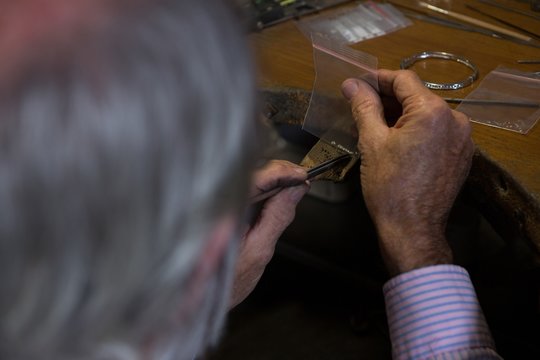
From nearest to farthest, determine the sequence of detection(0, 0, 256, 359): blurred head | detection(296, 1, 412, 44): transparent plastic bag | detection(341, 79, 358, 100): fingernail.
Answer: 1. detection(0, 0, 256, 359): blurred head
2. detection(341, 79, 358, 100): fingernail
3. detection(296, 1, 412, 44): transparent plastic bag

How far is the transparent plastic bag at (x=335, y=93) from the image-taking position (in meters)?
0.81

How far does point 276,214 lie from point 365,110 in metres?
0.18

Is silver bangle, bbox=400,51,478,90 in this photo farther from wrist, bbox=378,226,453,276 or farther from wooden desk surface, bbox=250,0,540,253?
wrist, bbox=378,226,453,276

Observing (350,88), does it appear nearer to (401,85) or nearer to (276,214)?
(401,85)

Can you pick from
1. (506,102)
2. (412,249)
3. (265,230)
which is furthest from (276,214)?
(506,102)

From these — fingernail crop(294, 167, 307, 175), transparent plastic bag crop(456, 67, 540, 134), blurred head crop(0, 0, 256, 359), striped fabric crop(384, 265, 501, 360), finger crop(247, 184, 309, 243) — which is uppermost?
blurred head crop(0, 0, 256, 359)

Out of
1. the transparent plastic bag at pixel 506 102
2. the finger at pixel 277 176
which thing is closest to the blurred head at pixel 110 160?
the finger at pixel 277 176

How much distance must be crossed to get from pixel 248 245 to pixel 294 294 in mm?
711

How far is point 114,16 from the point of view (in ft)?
1.15

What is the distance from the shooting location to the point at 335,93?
84 centimetres

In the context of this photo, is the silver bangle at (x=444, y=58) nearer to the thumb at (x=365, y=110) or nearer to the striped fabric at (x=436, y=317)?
the thumb at (x=365, y=110)

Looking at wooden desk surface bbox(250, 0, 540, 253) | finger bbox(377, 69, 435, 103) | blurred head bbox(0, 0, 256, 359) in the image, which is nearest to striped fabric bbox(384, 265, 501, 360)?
wooden desk surface bbox(250, 0, 540, 253)

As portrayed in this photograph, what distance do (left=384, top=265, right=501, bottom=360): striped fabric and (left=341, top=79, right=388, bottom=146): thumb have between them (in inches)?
6.9

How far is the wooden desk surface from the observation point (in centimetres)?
75
